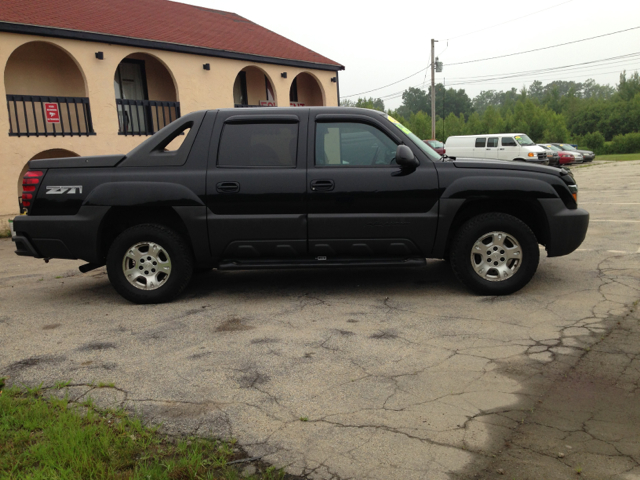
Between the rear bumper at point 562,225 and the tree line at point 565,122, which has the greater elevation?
the tree line at point 565,122

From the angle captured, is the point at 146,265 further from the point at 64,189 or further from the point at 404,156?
the point at 404,156

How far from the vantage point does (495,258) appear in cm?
557

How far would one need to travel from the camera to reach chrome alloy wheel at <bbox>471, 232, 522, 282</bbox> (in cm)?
554

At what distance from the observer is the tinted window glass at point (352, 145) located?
561cm

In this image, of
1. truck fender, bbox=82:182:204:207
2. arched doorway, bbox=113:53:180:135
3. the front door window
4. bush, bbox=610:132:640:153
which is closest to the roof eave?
arched doorway, bbox=113:53:180:135

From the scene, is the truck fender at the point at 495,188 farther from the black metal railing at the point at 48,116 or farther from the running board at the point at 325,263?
the black metal railing at the point at 48,116

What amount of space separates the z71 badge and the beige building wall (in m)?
7.98

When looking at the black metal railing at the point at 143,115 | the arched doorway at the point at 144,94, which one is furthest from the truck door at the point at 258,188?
the arched doorway at the point at 144,94

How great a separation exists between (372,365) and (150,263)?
9.19ft

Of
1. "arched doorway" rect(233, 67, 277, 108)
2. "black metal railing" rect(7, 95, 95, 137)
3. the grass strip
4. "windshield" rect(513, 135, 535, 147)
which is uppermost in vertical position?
"arched doorway" rect(233, 67, 277, 108)

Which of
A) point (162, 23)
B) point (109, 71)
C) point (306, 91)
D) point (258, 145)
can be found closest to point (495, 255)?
point (258, 145)

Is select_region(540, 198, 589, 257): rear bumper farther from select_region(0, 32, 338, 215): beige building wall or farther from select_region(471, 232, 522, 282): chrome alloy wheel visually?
select_region(0, 32, 338, 215): beige building wall

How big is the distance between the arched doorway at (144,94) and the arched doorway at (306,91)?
5806 mm

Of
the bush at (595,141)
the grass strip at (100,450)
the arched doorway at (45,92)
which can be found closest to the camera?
the grass strip at (100,450)
